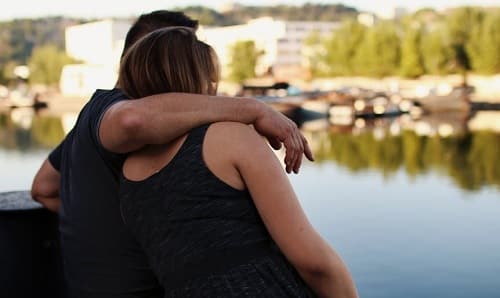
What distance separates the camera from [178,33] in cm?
132

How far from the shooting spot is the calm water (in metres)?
6.04

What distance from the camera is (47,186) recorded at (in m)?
2.05

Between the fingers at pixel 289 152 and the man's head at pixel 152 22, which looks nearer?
the fingers at pixel 289 152

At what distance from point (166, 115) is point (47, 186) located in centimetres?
87

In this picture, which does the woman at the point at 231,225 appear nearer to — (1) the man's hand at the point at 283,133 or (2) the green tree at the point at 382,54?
(1) the man's hand at the point at 283,133

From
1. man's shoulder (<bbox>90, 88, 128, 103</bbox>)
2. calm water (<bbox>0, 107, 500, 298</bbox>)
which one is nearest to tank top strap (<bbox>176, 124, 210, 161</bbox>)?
A: man's shoulder (<bbox>90, 88, 128, 103</bbox>)

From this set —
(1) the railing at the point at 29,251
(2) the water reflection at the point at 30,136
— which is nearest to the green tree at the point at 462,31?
(2) the water reflection at the point at 30,136

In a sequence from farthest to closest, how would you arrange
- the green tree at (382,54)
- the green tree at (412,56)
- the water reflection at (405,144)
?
the green tree at (382,54)
the green tree at (412,56)
the water reflection at (405,144)

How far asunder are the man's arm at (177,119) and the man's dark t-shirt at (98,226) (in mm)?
158

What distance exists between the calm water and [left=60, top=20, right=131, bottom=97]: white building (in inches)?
1724

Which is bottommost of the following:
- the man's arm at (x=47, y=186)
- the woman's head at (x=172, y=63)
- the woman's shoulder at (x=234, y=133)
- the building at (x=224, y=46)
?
the building at (x=224, y=46)

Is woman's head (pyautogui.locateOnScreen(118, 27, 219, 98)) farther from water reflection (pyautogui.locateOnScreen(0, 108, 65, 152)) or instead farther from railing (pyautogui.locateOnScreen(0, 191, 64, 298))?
water reflection (pyautogui.locateOnScreen(0, 108, 65, 152))

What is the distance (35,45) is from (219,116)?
131 m

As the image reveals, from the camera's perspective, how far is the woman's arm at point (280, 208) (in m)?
1.18
